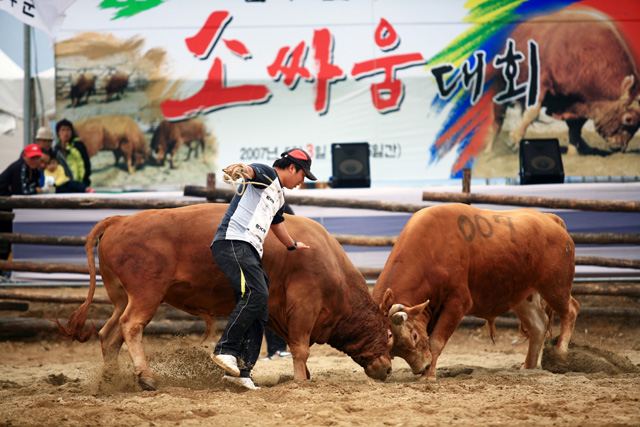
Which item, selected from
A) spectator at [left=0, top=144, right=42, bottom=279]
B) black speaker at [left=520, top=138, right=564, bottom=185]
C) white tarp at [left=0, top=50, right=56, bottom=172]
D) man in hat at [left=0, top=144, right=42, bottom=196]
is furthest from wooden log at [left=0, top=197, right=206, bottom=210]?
black speaker at [left=520, top=138, right=564, bottom=185]

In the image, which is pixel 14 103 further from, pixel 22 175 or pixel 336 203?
pixel 336 203

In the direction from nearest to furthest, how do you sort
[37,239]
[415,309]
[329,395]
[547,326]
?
[329,395]
[415,309]
[547,326]
[37,239]

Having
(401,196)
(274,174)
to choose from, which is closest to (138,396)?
(274,174)

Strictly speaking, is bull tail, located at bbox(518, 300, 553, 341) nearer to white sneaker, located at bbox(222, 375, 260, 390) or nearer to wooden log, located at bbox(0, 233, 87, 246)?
white sneaker, located at bbox(222, 375, 260, 390)

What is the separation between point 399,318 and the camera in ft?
17.1

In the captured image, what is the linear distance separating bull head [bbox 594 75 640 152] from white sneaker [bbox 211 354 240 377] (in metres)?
7.65

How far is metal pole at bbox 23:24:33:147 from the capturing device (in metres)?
9.95

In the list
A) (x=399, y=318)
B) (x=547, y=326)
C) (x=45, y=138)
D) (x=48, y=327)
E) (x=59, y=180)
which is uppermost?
(x=45, y=138)

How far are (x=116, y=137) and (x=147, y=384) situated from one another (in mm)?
6175

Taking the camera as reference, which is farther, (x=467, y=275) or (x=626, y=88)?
Answer: (x=626, y=88)

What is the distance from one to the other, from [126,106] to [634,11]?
756 centimetres

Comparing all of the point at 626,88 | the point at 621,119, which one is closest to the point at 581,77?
the point at 626,88

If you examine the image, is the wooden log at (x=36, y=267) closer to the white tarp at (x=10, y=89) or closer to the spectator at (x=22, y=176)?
the spectator at (x=22, y=176)

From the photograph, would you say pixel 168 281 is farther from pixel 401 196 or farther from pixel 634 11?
pixel 634 11
